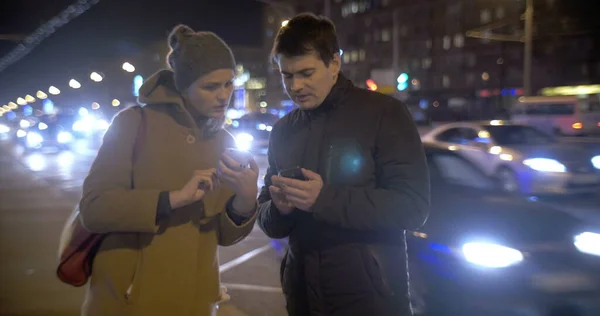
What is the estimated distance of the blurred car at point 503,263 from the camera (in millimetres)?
3793

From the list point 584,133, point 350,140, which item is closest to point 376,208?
point 350,140

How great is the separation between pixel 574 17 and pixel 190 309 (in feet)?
162

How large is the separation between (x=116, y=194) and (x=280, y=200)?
0.56m

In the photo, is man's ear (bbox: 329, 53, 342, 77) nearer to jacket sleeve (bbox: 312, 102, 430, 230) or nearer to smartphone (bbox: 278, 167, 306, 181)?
jacket sleeve (bbox: 312, 102, 430, 230)

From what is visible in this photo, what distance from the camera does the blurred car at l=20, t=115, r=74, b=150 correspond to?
28000 millimetres

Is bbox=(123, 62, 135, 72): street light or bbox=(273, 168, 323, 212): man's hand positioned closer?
bbox=(273, 168, 323, 212): man's hand

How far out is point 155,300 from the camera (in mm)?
1908

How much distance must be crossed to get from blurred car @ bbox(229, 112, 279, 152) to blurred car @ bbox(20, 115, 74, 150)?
28.3 feet

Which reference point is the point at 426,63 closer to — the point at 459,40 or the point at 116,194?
the point at 459,40

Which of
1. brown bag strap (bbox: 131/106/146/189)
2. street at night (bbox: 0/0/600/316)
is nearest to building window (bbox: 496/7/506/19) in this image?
street at night (bbox: 0/0/600/316)

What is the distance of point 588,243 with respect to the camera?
4289mm

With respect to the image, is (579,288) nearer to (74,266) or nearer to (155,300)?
(155,300)

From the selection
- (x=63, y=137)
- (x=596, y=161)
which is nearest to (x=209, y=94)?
(x=596, y=161)

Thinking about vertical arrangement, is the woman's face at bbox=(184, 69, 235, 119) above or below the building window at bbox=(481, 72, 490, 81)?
below
